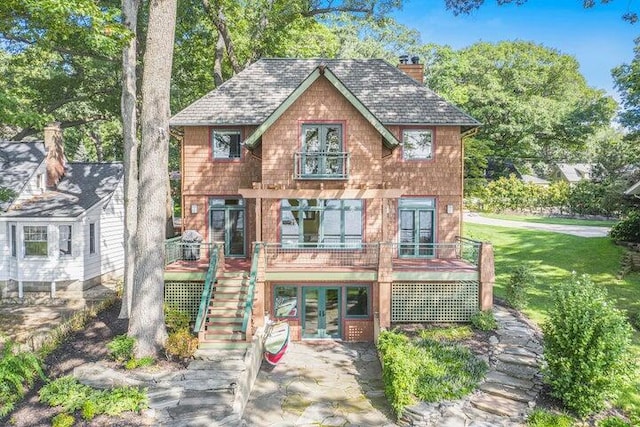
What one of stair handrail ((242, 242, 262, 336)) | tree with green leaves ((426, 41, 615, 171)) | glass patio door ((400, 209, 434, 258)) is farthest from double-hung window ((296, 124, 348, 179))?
tree with green leaves ((426, 41, 615, 171))

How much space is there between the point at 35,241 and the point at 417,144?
17.3m

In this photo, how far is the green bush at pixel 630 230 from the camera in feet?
66.9

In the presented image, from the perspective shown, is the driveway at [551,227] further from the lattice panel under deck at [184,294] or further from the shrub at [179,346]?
the shrub at [179,346]

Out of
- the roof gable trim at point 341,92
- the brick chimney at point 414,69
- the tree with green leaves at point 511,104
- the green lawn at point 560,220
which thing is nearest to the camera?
the roof gable trim at point 341,92

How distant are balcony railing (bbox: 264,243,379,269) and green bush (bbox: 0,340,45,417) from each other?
7054 mm

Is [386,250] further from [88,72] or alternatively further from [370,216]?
[88,72]

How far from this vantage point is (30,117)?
433 inches

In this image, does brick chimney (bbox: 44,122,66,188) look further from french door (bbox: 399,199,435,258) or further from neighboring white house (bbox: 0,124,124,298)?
french door (bbox: 399,199,435,258)

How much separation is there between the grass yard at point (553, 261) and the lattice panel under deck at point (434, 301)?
2704mm

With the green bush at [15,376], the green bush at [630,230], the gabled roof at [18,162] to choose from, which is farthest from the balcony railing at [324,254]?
the green bush at [630,230]

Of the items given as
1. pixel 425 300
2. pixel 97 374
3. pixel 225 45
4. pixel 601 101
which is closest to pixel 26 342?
pixel 97 374

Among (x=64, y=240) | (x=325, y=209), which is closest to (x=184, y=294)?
(x=325, y=209)

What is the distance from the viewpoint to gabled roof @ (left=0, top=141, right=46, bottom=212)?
18.1 metres

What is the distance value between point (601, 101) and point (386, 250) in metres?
37.2
